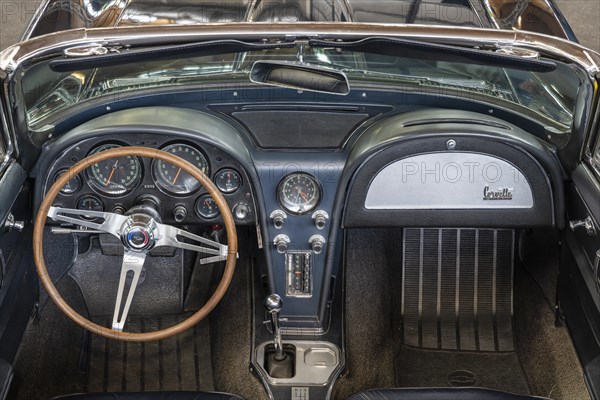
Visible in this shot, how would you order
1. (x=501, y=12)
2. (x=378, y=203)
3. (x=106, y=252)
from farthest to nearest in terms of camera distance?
(x=501, y=12) → (x=106, y=252) → (x=378, y=203)

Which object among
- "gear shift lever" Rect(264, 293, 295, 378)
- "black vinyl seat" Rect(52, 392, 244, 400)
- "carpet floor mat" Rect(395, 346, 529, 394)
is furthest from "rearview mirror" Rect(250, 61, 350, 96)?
"carpet floor mat" Rect(395, 346, 529, 394)

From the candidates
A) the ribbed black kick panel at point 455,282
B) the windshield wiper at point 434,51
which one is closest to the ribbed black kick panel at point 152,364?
the ribbed black kick panel at point 455,282

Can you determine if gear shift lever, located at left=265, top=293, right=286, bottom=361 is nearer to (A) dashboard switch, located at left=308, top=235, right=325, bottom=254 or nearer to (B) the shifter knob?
(B) the shifter knob

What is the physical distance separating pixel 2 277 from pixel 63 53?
2.55 feet

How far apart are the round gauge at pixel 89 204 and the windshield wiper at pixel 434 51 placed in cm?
101

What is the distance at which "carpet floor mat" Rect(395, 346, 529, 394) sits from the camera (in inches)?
123

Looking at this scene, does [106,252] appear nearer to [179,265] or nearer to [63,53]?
[179,265]

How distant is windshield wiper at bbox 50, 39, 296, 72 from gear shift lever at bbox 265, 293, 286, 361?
36.7 inches

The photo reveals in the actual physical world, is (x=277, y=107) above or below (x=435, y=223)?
above

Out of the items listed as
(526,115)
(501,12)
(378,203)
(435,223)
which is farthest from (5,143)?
(501,12)

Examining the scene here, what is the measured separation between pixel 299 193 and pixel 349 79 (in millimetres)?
490

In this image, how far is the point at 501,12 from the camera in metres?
3.43

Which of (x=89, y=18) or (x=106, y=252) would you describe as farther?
(x=89, y=18)

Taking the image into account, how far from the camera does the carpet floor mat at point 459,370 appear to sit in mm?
3129
